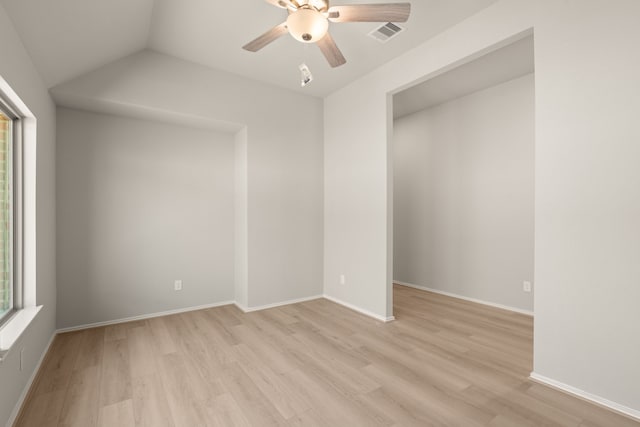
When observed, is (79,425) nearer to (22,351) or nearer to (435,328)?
(22,351)

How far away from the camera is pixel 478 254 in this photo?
4.42 m

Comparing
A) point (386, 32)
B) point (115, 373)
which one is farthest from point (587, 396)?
point (115, 373)

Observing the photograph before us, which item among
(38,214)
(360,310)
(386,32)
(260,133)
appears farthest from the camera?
(260,133)

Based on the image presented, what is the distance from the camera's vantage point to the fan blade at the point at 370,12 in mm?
1914

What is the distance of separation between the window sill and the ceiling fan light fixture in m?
2.52

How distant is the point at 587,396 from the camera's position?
2.06 metres

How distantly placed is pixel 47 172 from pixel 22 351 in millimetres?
1594

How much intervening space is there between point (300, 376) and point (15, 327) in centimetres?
198

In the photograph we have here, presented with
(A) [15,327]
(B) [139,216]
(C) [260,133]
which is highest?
(C) [260,133]

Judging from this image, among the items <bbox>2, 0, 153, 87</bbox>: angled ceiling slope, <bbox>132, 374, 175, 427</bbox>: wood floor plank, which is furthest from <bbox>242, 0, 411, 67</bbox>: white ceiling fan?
<bbox>132, 374, 175, 427</bbox>: wood floor plank

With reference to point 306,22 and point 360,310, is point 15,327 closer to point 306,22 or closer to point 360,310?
point 306,22

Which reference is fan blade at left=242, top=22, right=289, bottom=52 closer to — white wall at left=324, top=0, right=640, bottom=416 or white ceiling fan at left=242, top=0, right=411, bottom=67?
white ceiling fan at left=242, top=0, right=411, bottom=67

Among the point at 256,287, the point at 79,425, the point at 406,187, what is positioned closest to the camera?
the point at 79,425

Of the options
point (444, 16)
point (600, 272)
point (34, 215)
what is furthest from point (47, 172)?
point (600, 272)
